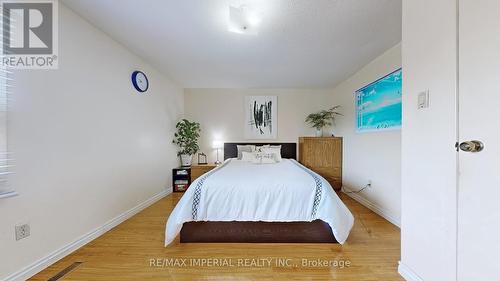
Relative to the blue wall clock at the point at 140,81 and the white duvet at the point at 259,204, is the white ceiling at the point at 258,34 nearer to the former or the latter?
the blue wall clock at the point at 140,81

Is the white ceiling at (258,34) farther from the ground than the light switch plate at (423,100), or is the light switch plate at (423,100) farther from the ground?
the white ceiling at (258,34)

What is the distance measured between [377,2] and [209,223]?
98.1 inches

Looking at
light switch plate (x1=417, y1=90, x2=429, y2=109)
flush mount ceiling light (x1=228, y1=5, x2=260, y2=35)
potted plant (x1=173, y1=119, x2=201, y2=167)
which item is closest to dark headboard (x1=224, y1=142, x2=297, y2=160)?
potted plant (x1=173, y1=119, x2=201, y2=167)

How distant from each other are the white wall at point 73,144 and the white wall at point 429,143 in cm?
282

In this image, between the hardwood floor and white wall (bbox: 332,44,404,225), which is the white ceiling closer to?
white wall (bbox: 332,44,404,225)

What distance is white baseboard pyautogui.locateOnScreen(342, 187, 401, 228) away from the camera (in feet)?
8.34

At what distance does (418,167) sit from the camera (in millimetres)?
1450

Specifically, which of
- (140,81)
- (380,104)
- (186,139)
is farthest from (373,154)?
(140,81)

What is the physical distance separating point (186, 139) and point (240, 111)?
132 cm

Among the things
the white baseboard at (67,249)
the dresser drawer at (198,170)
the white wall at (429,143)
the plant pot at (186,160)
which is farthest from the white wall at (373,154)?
the white baseboard at (67,249)

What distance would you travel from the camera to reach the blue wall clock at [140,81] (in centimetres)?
288

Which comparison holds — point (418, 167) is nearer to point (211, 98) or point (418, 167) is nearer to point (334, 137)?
point (334, 137)

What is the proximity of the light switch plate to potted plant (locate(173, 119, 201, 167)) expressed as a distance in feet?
12.3

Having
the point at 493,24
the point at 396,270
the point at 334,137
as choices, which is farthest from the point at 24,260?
the point at 334,137
